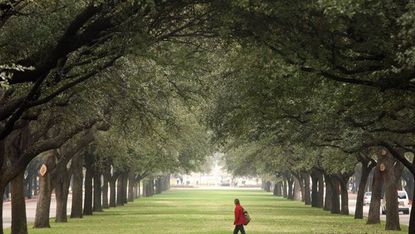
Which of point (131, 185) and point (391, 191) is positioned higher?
point (131, 185)

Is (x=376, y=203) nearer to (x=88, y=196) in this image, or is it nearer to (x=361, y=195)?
(x=361, y=195)

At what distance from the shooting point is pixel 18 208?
91.5 ft

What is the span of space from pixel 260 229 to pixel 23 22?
17917 millimetres

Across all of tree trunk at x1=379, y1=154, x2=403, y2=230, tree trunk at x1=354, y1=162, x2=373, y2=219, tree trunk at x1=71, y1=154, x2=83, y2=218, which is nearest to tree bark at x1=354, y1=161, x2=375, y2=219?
tree trunk at x1=354, y1=162, x2=373, y2=219

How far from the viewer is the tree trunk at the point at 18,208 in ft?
90.2

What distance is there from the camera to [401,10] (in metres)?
13.3

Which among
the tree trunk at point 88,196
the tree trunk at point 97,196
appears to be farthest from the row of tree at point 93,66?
the tree trunk at point 97,196

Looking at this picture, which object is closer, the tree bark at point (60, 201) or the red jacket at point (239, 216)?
the red jacket at point (239, 216)

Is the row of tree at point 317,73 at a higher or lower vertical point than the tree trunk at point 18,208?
higher

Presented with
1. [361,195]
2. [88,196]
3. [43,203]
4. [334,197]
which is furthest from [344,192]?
[43,203]

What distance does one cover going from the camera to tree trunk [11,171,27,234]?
27484mm

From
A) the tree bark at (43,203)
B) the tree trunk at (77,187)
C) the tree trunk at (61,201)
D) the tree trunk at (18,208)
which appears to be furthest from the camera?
the tree trunk at (77,187)

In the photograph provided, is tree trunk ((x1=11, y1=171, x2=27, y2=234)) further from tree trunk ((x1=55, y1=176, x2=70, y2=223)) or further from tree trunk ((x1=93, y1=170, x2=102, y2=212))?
tree trunk ((x1=93, y1=170, x2=102, y2=212))

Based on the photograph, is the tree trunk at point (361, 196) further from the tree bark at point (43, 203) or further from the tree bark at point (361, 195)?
the tree bark at point (43, 203)
